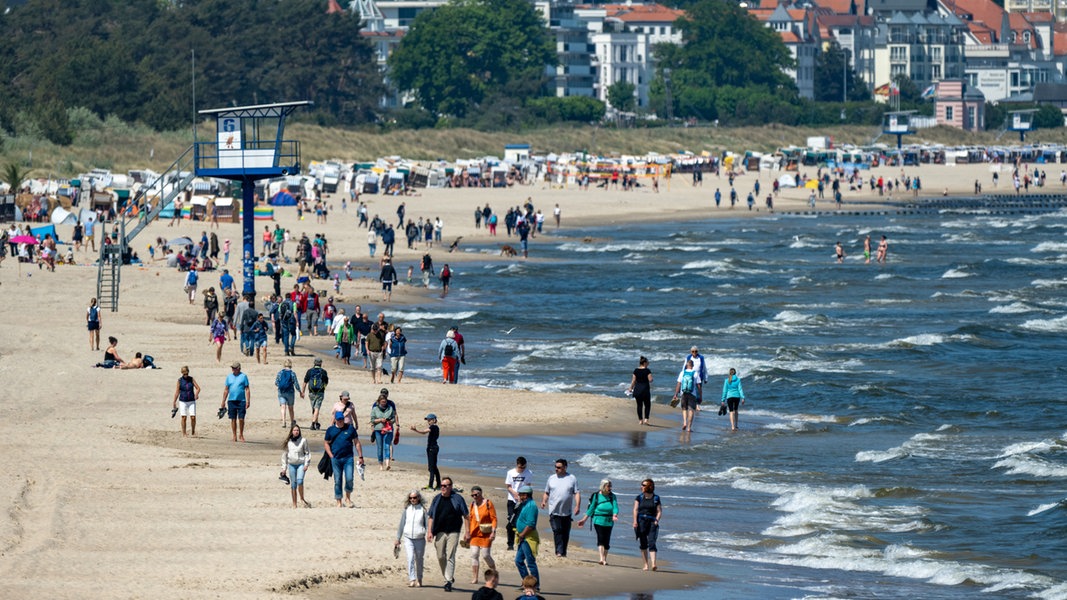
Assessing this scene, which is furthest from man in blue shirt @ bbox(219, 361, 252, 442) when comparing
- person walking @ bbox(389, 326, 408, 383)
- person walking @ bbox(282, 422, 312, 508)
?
person walking @ bbox(389, 326, 408, 383)

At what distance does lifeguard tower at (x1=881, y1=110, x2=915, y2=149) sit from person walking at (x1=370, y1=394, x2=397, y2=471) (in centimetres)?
15074

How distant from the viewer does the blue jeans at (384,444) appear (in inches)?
968

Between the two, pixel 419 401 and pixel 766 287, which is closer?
pixel 419 401

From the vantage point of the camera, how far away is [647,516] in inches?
787

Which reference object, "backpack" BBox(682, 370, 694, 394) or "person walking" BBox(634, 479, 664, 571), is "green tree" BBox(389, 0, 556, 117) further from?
"person walking" BBox(634, 479, 664, 571)

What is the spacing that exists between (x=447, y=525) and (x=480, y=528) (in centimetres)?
47

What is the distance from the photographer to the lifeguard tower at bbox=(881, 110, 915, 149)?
6939 inches

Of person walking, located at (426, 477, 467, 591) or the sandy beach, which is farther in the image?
the sandy beach

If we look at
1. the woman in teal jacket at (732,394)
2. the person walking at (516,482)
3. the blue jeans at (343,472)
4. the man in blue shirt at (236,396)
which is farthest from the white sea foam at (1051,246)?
the person walking at (516,482)

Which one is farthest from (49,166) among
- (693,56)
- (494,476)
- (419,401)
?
(693,56)

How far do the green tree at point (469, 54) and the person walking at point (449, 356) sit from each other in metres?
127

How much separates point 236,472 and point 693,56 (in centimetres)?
17746

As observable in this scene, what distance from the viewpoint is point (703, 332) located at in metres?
46.0

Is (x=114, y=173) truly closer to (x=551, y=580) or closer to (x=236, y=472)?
(x=236, y=472)
